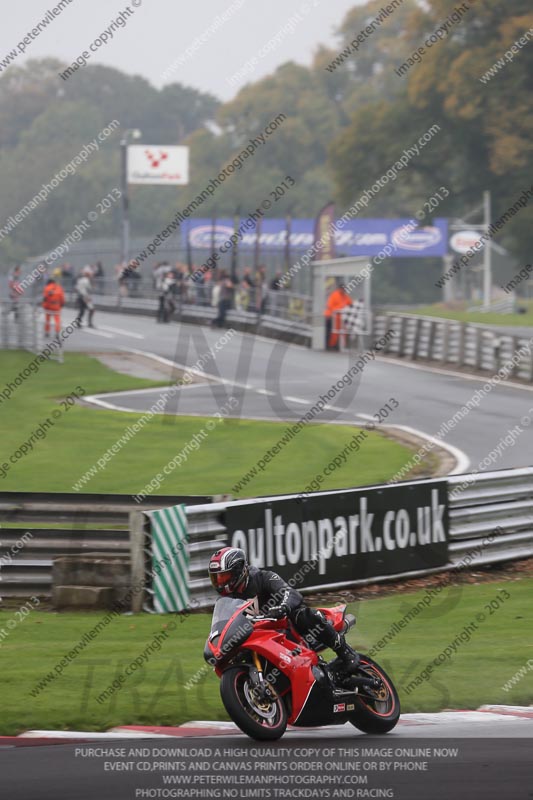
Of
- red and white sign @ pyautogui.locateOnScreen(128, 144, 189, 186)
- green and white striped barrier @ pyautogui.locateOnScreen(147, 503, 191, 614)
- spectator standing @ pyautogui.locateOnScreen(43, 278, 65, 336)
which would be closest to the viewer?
green and white striped barrier @ pyautogui.locateOnScreen(147, 503, 191, 614)

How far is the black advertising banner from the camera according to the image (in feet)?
40.7

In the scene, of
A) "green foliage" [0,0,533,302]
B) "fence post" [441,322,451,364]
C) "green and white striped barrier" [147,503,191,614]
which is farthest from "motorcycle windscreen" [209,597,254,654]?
"green foliage" [0,0,533,302]

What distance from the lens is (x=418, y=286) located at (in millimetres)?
86812

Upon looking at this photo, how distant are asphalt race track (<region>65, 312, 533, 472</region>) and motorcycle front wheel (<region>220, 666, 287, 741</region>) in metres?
11.8

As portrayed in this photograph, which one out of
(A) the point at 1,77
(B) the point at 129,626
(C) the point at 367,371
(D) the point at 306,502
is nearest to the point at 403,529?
(D) the point at 306,502

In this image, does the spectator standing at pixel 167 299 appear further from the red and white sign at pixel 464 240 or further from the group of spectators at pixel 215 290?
the red and white sign at pixel 464 240

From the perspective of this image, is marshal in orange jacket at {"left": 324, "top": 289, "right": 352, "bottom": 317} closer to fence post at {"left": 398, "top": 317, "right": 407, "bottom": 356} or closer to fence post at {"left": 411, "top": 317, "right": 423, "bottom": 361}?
→ fence post at {"left": 398, "top": 317, "right": 407, "bottom": 356}

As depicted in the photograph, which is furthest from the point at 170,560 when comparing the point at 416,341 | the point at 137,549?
the point at 416,341

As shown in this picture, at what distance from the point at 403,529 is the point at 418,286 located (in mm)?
74259

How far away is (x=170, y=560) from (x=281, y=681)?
414cm

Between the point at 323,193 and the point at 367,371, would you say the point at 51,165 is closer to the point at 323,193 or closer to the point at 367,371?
the point at 323,193

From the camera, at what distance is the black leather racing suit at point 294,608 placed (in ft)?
26.5

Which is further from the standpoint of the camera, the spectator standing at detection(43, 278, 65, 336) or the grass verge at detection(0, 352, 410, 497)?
the spectator standing at detection(43, 278, 65, 336)

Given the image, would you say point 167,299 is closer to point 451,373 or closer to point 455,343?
point 455,343
